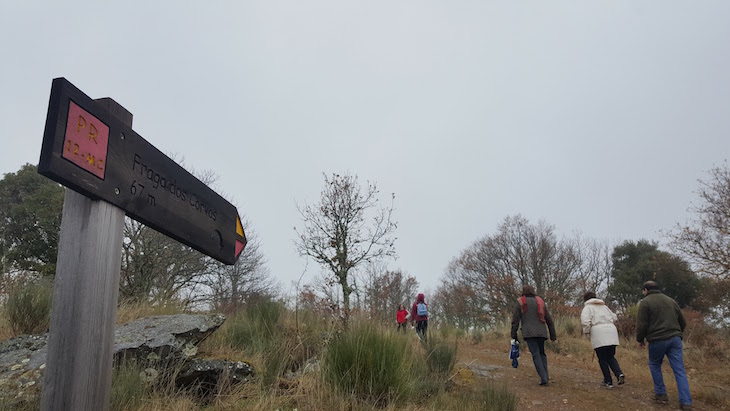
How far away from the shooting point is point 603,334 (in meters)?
7.44

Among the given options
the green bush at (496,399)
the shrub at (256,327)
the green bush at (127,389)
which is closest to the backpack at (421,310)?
the shrub at (256,327)

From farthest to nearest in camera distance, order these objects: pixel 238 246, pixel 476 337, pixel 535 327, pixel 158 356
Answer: pixel 476 337
pixel 535 327
pixel 158 356
pixel 238 246

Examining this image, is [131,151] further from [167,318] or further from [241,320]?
[241,320]

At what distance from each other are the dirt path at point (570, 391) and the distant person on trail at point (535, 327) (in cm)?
37

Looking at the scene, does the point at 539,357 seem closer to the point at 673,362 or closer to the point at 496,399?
the point at 673,362

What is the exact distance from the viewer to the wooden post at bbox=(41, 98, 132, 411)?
1.60m

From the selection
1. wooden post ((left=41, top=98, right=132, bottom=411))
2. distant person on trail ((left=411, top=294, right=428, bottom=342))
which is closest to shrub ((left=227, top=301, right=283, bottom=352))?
wooden post ((left=41, top=98, right=132, bottom=411))

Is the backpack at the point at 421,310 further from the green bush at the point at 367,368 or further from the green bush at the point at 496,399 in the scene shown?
the green bush at the point at 367,368

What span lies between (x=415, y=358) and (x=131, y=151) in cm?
484

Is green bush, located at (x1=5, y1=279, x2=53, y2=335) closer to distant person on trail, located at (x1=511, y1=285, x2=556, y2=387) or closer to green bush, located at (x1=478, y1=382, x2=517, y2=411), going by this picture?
green bush, located at (x1=478, y1=382, x2=517, y2=411)

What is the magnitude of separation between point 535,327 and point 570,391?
1.10 metres

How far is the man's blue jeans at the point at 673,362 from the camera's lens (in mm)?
6168

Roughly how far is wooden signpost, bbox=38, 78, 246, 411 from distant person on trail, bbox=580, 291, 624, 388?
24.5ft

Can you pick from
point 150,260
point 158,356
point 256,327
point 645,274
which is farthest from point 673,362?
point 645,274
